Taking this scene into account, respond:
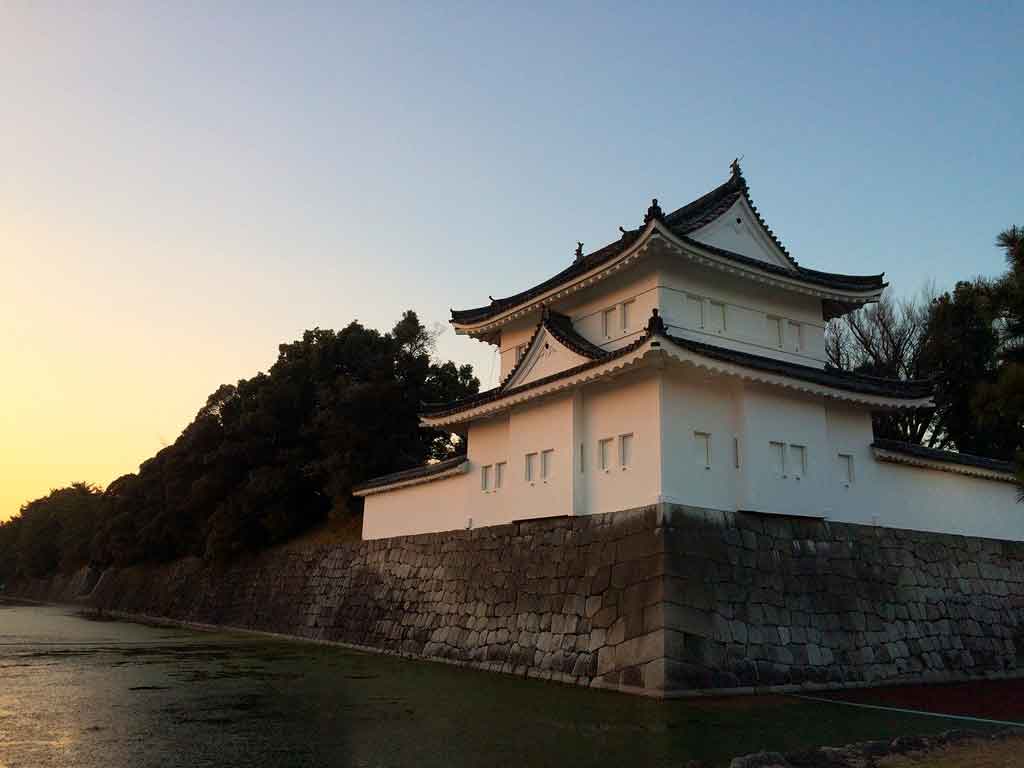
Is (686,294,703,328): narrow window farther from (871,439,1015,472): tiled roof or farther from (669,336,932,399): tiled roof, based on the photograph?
(871,439,1015,472): tiled roof

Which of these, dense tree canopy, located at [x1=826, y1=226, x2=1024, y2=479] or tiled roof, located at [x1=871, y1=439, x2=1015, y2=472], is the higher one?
dense tree canopy, located at [x1=826, y1=226, x2=1024, y2=479]

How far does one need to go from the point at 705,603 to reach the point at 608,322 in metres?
5.66

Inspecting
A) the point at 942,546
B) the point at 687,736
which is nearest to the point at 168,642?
the point at 687,736

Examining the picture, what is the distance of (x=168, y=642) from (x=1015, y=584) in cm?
1844

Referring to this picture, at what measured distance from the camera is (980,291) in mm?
8641

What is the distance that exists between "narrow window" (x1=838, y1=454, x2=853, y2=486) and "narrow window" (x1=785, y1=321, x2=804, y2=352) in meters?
2.30

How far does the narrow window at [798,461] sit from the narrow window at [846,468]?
115 centimetres

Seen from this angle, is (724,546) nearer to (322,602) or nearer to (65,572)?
(322,602)

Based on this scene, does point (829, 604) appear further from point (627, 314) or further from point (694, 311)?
point (627, 314)

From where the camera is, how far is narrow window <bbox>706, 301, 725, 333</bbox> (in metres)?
13.9

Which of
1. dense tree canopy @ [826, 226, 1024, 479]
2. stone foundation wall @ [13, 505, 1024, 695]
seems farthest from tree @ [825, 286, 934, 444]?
stone foundation wall @ [13, 505, 1024, 695]

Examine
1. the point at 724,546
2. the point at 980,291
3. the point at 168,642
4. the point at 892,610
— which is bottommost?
the point at 168,642

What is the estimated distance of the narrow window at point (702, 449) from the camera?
12102 millimetres

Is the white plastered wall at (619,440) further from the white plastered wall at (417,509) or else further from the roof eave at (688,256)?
the white plastered wall at (417,509)
